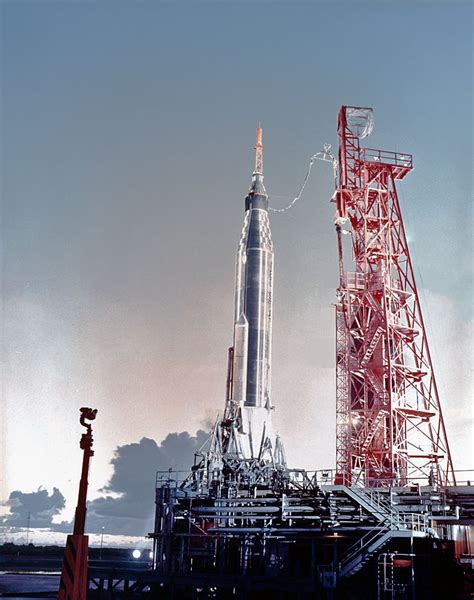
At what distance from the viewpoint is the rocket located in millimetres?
62719

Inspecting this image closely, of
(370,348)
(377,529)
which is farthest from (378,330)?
(377,529)

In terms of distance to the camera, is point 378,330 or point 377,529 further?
point 378,330

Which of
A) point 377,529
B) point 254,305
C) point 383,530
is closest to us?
point 383,530

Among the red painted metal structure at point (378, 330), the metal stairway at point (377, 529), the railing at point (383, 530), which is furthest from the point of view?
the red painted metal structure at point (378, 330)

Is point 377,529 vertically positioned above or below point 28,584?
above

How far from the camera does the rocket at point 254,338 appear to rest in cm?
6272

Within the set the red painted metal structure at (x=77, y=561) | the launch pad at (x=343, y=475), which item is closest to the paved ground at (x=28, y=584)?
the launch pad at (x=343, y=475)

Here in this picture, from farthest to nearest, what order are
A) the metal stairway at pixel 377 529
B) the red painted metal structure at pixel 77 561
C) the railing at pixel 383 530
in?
the railing at pixel 383 530
the metal stairway at pixel 377 529
the red painted metal structure at pixel 77 561

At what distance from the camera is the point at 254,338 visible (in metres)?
68.1

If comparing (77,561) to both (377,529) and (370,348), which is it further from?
(370,348)

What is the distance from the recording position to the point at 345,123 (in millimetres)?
67125

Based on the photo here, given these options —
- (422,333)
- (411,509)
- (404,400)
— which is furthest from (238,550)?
(422,333)

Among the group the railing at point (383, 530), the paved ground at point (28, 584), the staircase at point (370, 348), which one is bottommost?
the paved ground at point (28, 584)

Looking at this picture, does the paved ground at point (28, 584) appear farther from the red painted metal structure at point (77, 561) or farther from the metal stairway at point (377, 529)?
the red painted metal structure at point (77, 561)
